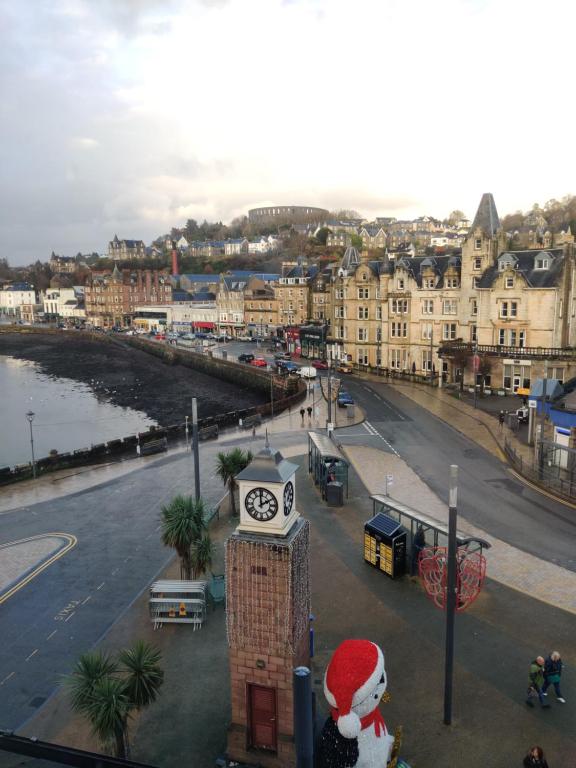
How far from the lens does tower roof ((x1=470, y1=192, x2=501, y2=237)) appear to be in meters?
50.5

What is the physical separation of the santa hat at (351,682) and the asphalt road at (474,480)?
1206 centimetres

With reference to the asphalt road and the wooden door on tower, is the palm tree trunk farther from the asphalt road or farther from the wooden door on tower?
the wooden door on tower

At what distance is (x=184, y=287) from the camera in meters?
160

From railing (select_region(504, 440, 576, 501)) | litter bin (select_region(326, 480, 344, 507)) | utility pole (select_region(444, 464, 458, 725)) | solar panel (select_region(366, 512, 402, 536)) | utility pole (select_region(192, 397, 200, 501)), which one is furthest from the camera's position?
railing (select_region(504, 440, 576, 501))

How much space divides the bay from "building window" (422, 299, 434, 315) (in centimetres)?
2797

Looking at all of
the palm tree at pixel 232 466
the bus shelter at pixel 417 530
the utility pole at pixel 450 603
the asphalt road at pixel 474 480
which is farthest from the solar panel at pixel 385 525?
the palm tree at pixel 232 466

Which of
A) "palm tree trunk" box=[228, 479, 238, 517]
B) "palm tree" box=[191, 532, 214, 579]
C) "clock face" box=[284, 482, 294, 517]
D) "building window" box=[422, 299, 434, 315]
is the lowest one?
"palm tree trunk" box=[228, 479, 238, 517]

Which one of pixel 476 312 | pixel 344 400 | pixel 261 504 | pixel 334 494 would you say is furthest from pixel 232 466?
pixel 476 312

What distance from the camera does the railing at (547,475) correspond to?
2411 centimetres

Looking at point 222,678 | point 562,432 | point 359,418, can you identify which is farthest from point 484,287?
point 222,678

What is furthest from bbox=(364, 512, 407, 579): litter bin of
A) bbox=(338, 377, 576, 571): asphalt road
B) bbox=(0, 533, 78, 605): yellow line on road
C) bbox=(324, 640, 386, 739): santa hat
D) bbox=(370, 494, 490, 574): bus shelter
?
bbox=(0, 533, 78, 605): yellow line on road

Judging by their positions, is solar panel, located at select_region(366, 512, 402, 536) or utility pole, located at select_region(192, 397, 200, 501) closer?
solar panel, located at select_region(366, 512, 402, 536)

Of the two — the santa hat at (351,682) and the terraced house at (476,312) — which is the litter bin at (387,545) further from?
the terraced house at (476,312)

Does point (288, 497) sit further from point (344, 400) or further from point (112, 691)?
point (344, 400)
